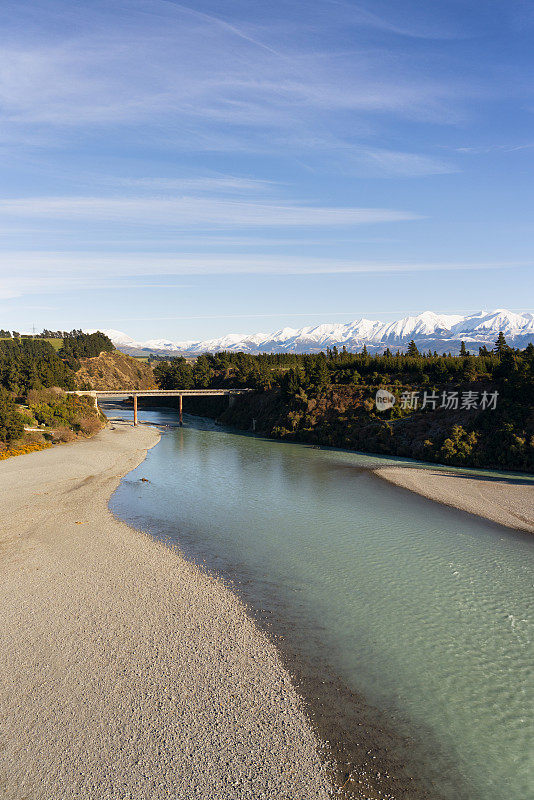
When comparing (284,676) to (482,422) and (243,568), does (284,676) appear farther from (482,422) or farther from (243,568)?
(482,422)

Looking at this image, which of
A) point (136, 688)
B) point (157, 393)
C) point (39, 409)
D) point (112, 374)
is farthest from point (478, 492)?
point (112, 374)

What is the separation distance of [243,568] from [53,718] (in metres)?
11.8

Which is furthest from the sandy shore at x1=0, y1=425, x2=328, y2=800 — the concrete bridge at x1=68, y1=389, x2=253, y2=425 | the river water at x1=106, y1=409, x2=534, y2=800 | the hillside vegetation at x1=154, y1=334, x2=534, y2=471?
the concrete bridge at x1=68, y1=389, x2=253, y2=425

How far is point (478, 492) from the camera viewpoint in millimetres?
38656

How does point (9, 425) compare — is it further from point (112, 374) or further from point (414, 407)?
point (112, 374)

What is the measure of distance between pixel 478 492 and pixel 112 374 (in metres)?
135

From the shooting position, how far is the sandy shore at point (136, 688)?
11648 mm

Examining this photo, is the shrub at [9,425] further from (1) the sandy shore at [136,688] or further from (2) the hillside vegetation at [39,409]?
(1) the sandy shore at [136,688]
